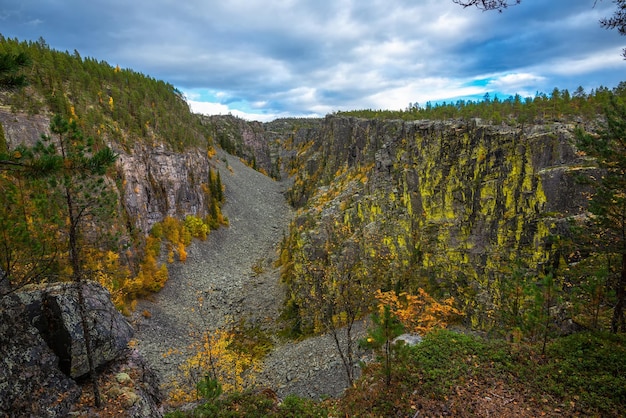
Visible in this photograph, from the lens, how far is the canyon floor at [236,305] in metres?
24.3

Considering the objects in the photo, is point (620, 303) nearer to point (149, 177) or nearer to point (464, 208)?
point (464, 208)

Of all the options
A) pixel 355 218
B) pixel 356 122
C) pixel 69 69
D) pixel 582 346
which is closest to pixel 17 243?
pixel 582 346

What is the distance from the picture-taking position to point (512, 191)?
25.9 meters

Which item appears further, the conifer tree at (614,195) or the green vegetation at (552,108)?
the green vegetation at (552,108)

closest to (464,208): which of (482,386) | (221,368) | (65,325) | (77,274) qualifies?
(482,386)

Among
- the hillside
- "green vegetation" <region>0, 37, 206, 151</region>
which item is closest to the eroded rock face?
the hillside

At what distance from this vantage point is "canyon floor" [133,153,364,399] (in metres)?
24.3

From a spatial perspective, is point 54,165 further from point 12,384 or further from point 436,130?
point 436,130

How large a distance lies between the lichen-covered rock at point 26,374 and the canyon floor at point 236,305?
31.1ft

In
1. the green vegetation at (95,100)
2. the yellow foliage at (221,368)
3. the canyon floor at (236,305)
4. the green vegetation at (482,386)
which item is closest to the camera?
the green vegetation at (482,386)

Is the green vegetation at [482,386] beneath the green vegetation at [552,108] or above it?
beneath

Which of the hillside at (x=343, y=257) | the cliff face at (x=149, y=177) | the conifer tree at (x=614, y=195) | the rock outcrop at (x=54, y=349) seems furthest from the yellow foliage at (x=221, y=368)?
the conifer tree at (x=614, y=195)

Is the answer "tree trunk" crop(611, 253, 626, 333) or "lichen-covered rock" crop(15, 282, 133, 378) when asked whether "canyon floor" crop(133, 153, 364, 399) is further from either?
"tree trunk" crop(611, 253, 626, 333)

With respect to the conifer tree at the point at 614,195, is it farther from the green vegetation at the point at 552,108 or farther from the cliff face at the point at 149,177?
the cliff face at the point at 149,177
